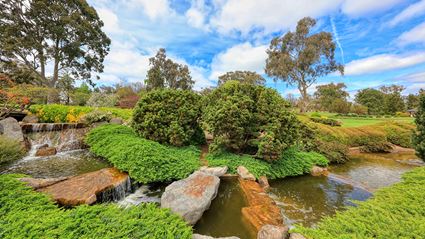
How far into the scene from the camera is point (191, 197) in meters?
4.56

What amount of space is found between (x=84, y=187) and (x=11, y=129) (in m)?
7.70

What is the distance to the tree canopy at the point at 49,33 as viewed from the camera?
18000 millimetres

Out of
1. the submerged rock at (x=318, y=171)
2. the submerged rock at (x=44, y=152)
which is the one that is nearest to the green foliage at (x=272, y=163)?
the submerged rock at (x=318, y=171)

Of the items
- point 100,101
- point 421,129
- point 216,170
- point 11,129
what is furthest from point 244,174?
point 100,101

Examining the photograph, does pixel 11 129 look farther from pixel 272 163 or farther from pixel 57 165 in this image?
pixel 272 163

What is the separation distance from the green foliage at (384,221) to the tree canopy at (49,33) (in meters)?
25.9

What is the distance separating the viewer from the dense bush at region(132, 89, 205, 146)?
7695mm

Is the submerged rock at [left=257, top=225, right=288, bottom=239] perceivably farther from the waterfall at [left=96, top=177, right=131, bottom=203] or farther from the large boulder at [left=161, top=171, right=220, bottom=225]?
the waterfall at [left=96, top=177, right=131, bottom=203]

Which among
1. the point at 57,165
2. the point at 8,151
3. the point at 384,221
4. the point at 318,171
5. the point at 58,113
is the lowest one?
the point at 318,171

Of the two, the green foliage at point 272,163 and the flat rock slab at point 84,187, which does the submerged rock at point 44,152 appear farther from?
the green foliage at point 272,163

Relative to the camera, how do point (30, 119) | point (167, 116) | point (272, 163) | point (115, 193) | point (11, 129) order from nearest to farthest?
point (115, 193)
point (272, 163)
point (167, 116)
point (11, 129)
point (30, 119)

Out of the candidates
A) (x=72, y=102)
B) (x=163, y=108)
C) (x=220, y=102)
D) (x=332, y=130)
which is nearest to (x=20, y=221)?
(x=163, y=108)

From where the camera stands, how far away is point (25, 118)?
38.8 feet

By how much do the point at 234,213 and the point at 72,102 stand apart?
76.2ft
